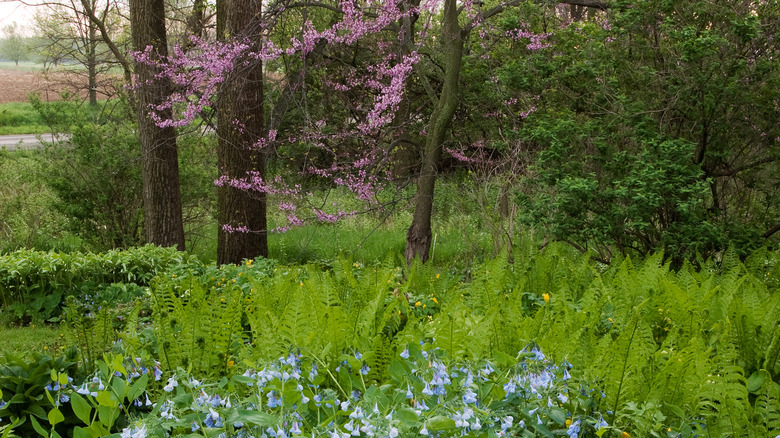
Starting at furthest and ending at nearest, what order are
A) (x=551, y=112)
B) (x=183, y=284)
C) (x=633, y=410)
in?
(x=551, y=112)
(x=183, y=284)
(x=633, y=410)

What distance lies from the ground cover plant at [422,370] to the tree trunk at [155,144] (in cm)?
506

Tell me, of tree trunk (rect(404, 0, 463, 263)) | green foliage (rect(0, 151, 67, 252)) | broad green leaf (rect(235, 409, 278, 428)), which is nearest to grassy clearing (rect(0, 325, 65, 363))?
green foliage (rect(0, 151, 67, 252))

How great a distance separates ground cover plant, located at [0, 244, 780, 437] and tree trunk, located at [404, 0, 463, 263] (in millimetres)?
4138

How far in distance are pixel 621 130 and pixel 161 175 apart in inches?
226

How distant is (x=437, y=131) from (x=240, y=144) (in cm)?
241

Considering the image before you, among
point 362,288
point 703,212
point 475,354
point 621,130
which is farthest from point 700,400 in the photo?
point 621,130

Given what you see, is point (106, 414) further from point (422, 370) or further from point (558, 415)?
point (558, 415)

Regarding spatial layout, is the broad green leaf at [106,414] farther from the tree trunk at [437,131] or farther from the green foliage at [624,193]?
the tree trunk at [437,131]

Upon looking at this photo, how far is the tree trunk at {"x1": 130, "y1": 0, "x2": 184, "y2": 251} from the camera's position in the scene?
8.00 m

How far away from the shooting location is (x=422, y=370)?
1830mm

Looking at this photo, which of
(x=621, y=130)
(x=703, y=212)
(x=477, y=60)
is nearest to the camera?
(x=703, y=212)

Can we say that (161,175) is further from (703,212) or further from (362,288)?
(703,212)

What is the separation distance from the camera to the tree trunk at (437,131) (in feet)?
24.7

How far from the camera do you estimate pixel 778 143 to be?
5.29 meters
